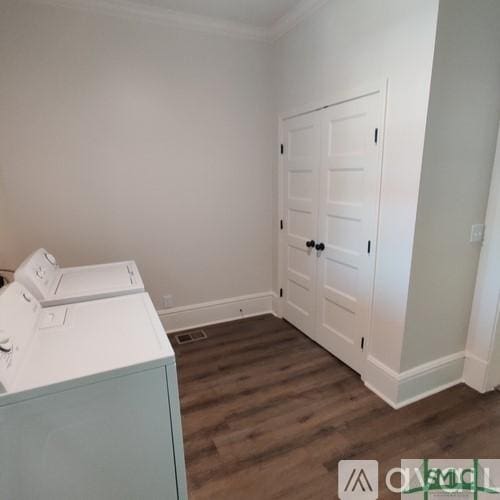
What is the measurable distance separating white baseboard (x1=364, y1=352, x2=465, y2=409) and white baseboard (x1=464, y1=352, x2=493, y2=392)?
30 millimetres

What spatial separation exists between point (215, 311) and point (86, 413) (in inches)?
86.7

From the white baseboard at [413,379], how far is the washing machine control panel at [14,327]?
1998 mm

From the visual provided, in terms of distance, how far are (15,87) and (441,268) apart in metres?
3.16

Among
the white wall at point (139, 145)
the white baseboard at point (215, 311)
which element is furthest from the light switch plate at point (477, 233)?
the white baseboard at point (215, 311)

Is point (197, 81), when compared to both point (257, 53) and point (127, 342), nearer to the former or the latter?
point (257, 53)

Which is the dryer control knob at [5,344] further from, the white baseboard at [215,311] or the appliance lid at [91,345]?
the white baseboard at [215,311]

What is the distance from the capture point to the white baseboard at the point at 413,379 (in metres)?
2.00

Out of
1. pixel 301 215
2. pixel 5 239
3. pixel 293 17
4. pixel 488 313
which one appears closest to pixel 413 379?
pixel 488 313

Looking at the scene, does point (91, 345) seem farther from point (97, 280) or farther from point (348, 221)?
point (348, 221)

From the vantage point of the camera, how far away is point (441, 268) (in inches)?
76.6

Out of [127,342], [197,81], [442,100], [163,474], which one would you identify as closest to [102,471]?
[163,474]

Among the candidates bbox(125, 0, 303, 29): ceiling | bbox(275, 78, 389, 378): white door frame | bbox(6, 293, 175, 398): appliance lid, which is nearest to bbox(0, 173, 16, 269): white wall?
bbox(6, 293, 175, 398): appliance lid

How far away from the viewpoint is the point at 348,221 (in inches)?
88.3

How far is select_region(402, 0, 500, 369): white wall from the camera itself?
5.36 ft
